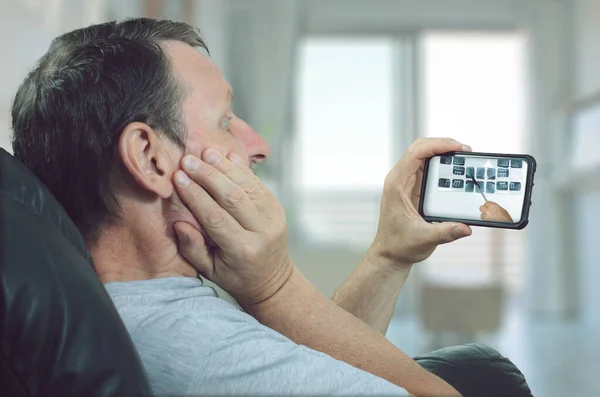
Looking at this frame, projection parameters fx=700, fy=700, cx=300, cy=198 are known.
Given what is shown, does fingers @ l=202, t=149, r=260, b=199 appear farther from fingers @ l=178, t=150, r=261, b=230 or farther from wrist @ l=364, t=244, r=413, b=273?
wrist @ l=364, t=244, r=413, b=273

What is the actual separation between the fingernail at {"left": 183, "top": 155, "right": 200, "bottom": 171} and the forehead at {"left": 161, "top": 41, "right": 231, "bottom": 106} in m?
0.08

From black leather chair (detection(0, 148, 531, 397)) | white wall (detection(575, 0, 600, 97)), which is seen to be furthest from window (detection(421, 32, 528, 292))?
black leather chair (detection(0, 148, 531, 397))

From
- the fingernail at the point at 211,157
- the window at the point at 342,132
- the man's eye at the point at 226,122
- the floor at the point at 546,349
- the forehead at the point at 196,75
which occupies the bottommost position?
the floor at the point at 546,349

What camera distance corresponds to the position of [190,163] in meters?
0.80

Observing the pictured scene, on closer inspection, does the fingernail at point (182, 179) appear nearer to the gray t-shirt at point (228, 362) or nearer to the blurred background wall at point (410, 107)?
the gray t-shirt at point (228, 362)

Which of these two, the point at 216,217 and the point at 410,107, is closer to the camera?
the point at 216,217

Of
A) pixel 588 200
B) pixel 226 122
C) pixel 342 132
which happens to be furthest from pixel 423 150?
pixel 342 132

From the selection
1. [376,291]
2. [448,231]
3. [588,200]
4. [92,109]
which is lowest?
[588,200]

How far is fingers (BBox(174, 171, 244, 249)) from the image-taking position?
2.63 feet

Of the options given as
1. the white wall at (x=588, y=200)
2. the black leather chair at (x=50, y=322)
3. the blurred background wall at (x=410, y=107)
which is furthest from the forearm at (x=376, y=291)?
the white wall at (x=588, y=200)

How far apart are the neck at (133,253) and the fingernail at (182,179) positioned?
7 centimetres

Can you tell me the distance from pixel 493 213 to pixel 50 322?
0.63 metres

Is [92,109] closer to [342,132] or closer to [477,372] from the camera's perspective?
[477,372]

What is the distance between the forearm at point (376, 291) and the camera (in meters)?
1.11
